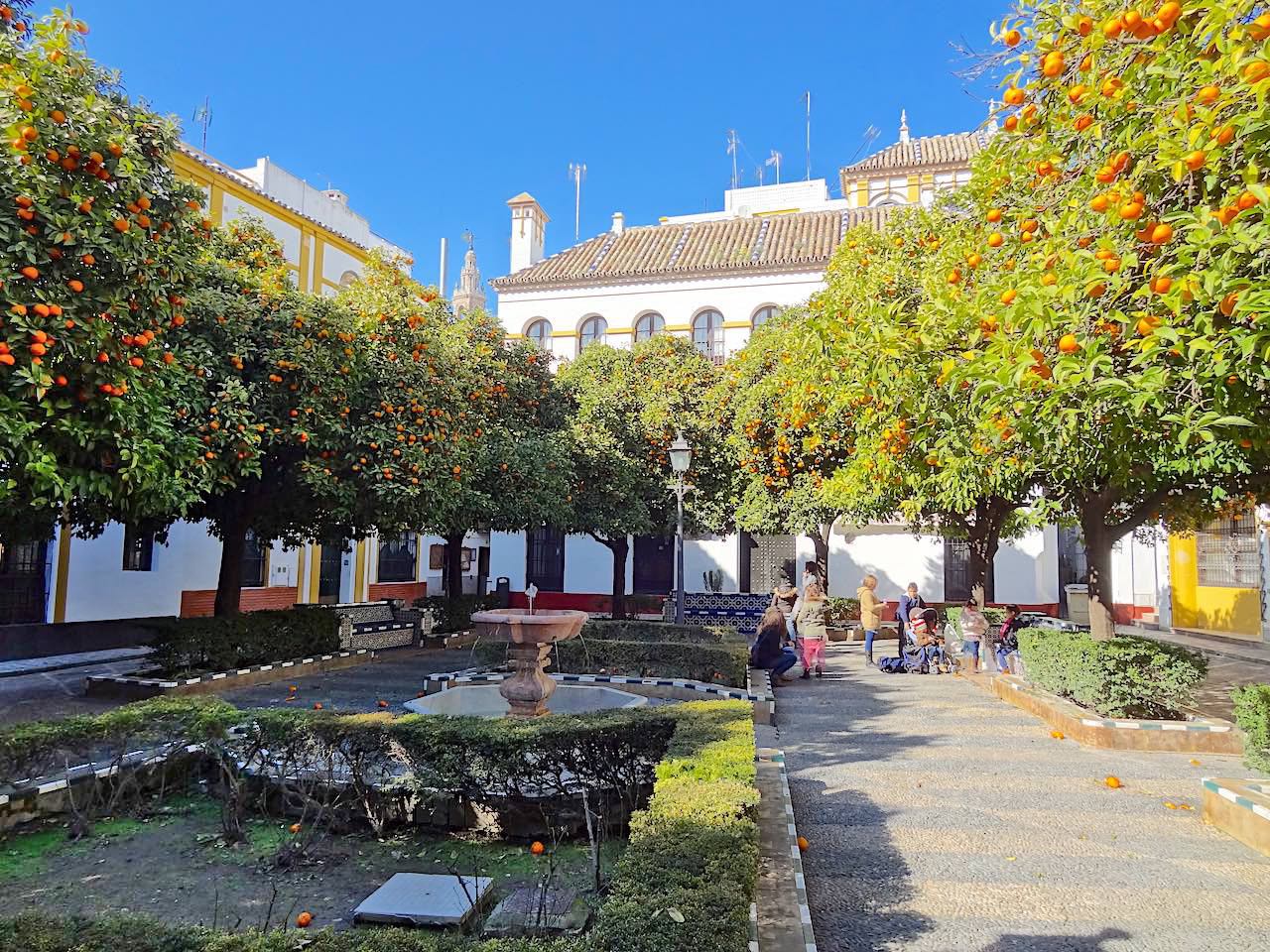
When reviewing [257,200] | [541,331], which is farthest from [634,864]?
[541,331]

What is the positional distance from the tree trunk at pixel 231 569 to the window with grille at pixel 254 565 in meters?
7.94

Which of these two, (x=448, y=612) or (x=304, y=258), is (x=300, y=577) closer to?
(x=448, y=612)

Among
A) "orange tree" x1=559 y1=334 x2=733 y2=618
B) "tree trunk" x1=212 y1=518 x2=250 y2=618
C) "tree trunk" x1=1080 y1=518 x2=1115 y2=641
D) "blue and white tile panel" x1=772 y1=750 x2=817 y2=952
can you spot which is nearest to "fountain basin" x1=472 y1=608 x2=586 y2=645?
"blue and white tile panel" x1=772 y1=750 x2=817 y2=952

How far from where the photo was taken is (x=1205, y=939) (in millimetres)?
3912

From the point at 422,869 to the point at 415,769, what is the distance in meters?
0.67

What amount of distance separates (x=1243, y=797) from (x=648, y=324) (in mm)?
23524

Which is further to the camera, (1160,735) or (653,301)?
(653,301)

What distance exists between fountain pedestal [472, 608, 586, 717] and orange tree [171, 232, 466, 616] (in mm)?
3426

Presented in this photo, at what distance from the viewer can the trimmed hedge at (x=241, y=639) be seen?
1052cm

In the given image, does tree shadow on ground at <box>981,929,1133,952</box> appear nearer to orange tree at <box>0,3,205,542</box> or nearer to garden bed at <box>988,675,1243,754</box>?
garden bed at <box>988,675,1243,754</box>

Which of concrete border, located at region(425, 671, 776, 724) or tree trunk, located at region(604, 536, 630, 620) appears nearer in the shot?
concrete border, located at region(425, 671, 776, 724)

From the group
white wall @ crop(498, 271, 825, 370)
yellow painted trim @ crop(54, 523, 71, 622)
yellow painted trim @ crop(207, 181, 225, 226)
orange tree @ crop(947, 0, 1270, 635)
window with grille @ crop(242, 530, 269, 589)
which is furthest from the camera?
white wall @ crop(498, 271, 825, 370)

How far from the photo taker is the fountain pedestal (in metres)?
7.68

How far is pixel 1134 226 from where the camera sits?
12.2ft
